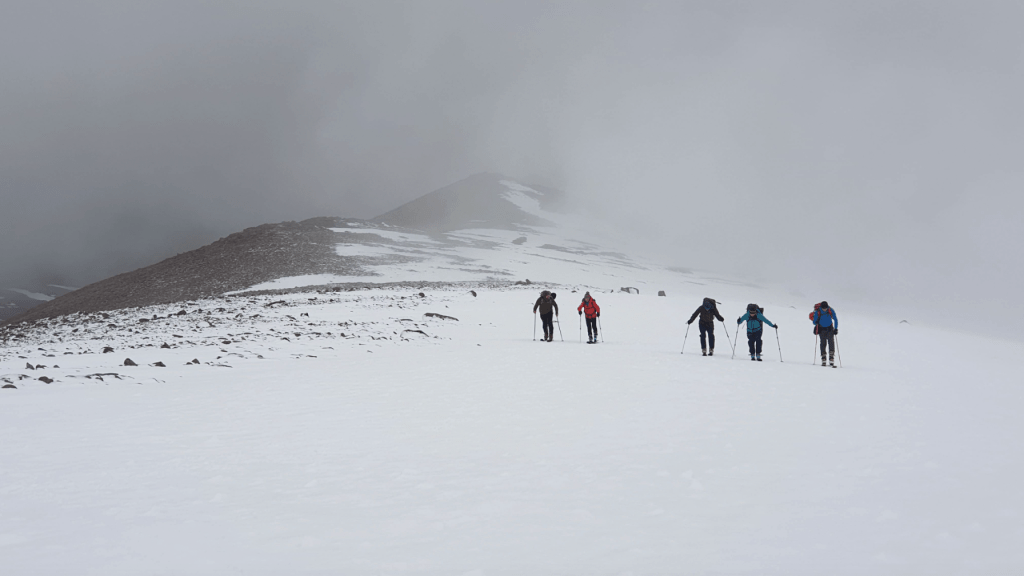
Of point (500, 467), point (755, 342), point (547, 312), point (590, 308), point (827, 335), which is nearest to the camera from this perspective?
point (500, 467)

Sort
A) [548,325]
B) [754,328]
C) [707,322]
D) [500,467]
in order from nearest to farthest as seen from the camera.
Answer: [500,467] → [754,328] → [707,322] → [548,325]

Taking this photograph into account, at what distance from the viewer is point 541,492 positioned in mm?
5906

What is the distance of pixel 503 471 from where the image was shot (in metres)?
6.62

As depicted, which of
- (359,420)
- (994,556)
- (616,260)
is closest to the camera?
(994,556)

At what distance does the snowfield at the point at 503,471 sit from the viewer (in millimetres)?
4516

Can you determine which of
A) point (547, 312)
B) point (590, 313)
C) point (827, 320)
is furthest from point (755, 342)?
point (547, 312)

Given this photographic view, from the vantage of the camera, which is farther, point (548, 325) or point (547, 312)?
point (548, 325)

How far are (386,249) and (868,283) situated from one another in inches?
4910

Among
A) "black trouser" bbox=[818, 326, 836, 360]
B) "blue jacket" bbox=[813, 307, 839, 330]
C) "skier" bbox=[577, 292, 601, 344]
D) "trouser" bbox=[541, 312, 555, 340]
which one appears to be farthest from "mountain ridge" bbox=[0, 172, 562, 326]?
"black trouser" bbox=[818, 326, 836, 360]

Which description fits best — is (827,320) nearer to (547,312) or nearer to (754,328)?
(754,328)

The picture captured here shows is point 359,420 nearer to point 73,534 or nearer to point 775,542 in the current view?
point 73,534

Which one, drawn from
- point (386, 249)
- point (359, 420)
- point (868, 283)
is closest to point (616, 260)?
point (386, 249)

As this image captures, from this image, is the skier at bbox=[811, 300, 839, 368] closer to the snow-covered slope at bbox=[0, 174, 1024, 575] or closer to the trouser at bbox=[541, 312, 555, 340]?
the snow-covered slope at bbox=[0, 174, 1024, 575]

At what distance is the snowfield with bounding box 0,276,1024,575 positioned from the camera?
178 inches
